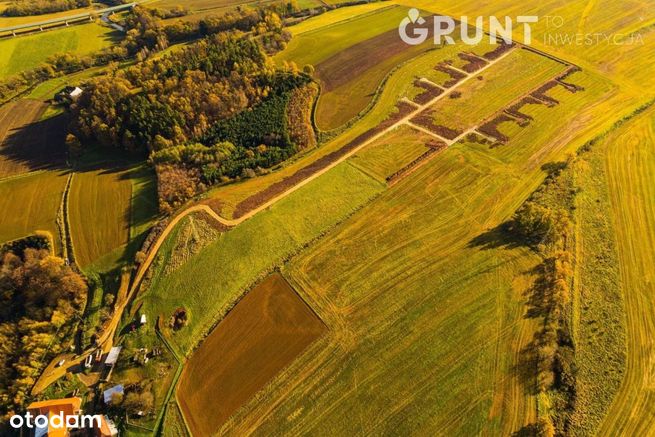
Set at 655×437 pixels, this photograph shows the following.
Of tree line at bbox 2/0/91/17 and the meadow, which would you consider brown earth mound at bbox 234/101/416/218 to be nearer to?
the meadow

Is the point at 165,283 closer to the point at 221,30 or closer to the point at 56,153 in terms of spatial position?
the point at 56,153

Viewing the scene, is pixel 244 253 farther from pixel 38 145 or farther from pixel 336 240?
pixel 38 145

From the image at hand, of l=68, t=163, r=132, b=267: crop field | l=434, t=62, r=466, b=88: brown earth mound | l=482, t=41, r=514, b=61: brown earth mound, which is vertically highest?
l=482, t=41, r=514, b=61: brown earth mound

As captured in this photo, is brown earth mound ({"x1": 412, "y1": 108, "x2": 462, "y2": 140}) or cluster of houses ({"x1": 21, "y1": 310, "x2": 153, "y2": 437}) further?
brown earth mound ({"x1": 412, "y1": 108, "x2": 462, "y2": 140})

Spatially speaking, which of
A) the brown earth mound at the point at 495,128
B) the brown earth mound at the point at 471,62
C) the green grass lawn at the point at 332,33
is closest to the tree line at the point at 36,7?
the green grass lawn at the point at 332,33

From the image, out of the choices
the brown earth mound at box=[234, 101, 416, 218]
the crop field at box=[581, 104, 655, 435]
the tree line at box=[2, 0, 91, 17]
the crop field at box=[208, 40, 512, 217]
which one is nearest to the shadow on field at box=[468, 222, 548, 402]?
the crop field at box=[581, 104, 655, 435]

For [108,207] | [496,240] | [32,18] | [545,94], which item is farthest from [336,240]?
[32,18]

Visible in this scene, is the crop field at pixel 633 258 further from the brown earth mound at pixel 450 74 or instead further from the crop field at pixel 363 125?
the crop field at pixel 363 125
